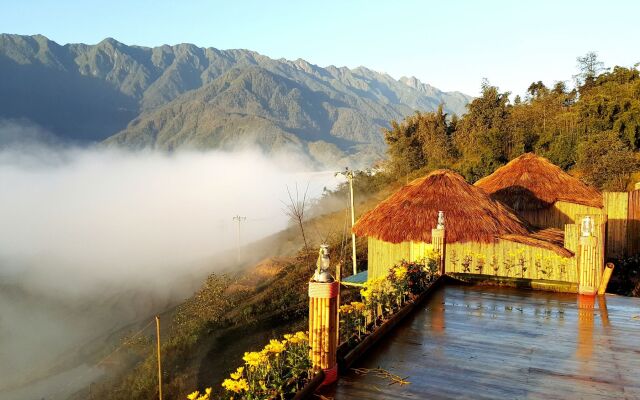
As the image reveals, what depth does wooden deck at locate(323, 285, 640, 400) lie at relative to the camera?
443 cm

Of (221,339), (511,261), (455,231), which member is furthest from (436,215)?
(221,339)

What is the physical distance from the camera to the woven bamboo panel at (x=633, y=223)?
13.5 metres

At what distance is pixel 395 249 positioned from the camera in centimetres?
1289

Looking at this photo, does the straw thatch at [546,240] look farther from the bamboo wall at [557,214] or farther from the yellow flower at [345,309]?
the yellow flower at [345,309]

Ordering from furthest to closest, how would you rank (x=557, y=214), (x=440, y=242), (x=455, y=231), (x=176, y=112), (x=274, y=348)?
(x=176, y=112), (x=557, y=214), (x=455, y=231), (x=440, y=242), (x=274, y=348)

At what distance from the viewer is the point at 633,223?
531 inches

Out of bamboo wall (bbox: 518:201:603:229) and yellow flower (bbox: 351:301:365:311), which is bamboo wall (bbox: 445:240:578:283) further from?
bamboo wall (bbox: 518:201:603:229)

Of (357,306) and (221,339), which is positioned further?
(221,339)

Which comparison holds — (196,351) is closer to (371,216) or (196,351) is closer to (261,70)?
(371,216)

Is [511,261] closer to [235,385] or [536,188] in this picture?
[536,188]

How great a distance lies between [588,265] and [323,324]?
5312 mm

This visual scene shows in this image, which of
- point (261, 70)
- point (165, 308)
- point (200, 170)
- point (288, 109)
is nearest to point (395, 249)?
point (165, 308)

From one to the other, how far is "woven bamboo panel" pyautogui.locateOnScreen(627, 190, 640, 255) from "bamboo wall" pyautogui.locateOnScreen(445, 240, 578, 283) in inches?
177

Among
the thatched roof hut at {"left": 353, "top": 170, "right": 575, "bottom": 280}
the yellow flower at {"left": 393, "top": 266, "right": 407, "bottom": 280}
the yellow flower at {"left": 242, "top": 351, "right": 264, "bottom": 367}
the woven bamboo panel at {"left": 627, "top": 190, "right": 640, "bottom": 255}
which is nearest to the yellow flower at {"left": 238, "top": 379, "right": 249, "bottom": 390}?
the yellow flower at {"left": 242, "top": 351, "right": 264, "bottom": 367}
